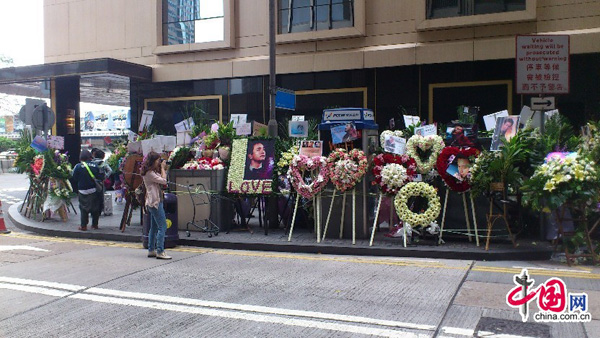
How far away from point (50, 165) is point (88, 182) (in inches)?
85.5

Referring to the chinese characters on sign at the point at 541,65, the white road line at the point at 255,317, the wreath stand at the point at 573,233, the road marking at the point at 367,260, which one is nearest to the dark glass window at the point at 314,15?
the chinese characters on sign at the point at 541,65

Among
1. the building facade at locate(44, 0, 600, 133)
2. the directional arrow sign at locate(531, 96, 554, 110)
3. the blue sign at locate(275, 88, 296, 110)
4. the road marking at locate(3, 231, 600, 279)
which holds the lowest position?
the road marking at locate(3, 231, 600, 279)

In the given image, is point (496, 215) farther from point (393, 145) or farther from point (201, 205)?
point (201, 205)

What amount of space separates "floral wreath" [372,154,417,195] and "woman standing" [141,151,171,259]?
12.6 feet

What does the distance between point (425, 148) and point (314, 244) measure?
8.96 ft

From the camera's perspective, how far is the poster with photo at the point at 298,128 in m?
11.4

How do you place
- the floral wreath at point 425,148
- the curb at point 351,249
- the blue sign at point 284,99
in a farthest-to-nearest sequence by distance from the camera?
the blue sign at point 284,99 < the floral wreath at point 425,148 < the curb at point 351,249

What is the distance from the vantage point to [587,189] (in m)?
7.75

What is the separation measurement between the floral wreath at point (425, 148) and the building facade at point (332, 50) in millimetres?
6059

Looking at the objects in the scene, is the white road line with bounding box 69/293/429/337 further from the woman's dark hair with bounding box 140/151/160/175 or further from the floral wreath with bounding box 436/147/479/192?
the floral wreath with bounding box 436/147/479/192

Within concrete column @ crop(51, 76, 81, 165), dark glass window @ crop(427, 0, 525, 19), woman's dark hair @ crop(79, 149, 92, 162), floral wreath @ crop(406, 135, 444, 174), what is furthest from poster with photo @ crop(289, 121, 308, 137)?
concrete column @ crop(51, 76, 81, 165)

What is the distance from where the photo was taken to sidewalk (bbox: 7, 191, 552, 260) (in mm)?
8656

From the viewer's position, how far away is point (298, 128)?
1140cm
